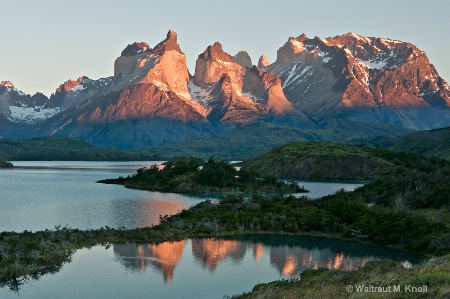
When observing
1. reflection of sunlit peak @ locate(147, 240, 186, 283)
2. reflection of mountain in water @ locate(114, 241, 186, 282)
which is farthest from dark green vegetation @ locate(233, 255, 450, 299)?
reflection of mountain in water @ locate(114, 241, 186, 282)

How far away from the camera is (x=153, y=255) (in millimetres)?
77125

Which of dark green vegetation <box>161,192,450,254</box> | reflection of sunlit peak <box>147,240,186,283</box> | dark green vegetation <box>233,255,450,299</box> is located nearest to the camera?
dark green vegetation <box>233,255,450,299</box>

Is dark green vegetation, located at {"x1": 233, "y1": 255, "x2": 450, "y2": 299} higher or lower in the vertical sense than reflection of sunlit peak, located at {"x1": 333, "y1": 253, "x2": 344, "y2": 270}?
higher

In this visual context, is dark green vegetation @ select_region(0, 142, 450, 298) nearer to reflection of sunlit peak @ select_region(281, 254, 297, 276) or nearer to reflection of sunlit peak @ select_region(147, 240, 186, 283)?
reflection of sunlit peak @ select_region(147, 240, 186, 283)

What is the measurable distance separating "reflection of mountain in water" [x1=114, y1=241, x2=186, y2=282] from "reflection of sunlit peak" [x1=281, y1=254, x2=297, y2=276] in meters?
14.1

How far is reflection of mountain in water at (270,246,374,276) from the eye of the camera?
7050cm

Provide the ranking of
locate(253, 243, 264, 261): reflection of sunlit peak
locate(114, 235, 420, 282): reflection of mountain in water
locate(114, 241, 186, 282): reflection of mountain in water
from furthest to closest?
1. locate(253, 243, 264, 261): reflection of sunlit peak
2. locate(114, 235, 420, 282): reflection of mountain in water
3. locate(114, 241, 186, 282): reflection of mountain in water

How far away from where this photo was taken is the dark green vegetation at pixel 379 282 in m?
31.3

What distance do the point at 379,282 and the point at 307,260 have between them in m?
38.7

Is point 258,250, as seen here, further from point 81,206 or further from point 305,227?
point 81,206

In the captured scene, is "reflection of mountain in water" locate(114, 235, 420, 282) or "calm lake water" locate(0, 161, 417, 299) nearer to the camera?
"calm lake water" locate(0, 161, 417, 299)

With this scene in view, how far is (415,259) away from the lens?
2950 inches

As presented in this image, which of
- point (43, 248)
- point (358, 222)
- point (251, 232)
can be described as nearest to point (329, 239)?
point (358, 222)

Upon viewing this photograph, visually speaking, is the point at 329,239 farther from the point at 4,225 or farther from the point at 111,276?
the point at 4,225
